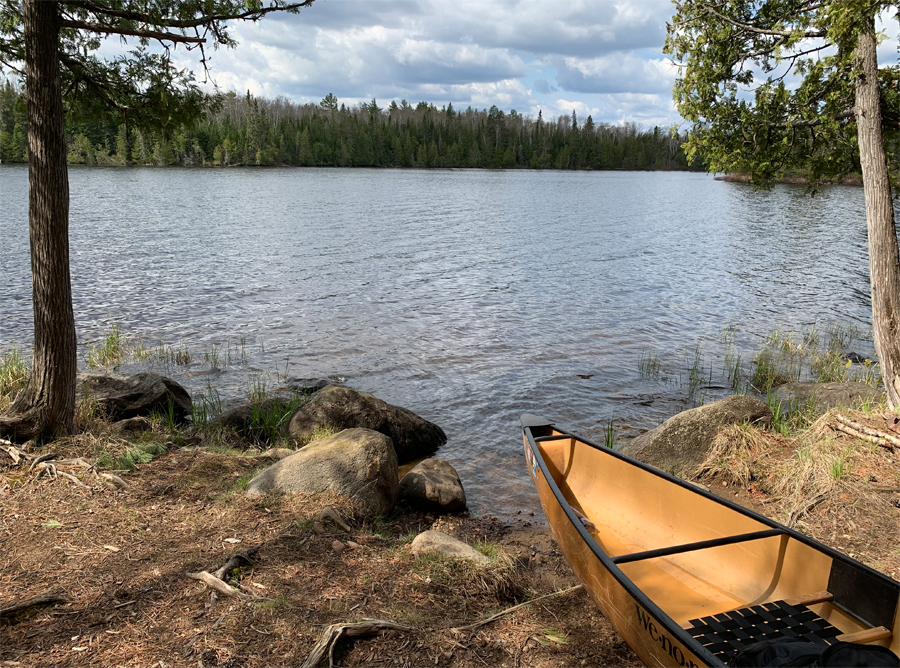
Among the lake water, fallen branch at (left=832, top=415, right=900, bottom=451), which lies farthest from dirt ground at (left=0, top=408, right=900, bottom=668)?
the lake water

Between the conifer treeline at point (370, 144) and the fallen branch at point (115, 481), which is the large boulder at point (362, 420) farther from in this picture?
the conifer treeline at point (370, 144)

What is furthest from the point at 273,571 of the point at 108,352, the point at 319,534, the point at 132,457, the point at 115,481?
the point at 108,352

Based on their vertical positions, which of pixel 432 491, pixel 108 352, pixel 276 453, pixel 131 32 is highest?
pixel 131 32

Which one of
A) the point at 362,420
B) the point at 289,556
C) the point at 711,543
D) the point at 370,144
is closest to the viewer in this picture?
the point at 711,543

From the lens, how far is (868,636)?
3.49m

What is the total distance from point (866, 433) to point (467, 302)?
1200 centimetres

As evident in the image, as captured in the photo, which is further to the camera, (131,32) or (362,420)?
(362,420)

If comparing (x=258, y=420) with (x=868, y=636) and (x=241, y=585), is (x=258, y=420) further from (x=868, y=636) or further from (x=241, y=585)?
(x=868, y=636)

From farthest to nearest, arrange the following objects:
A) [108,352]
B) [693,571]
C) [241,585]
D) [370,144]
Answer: [370,144] < [108,352] < [693,571] < [241,585]

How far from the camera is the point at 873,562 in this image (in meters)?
4.93

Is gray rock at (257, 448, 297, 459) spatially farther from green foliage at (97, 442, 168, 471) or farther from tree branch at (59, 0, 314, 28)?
tree branch at (59, 0, 314, 28)

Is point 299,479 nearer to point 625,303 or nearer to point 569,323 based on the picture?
point 569,323

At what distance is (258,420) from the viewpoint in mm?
8492

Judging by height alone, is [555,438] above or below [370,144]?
below
